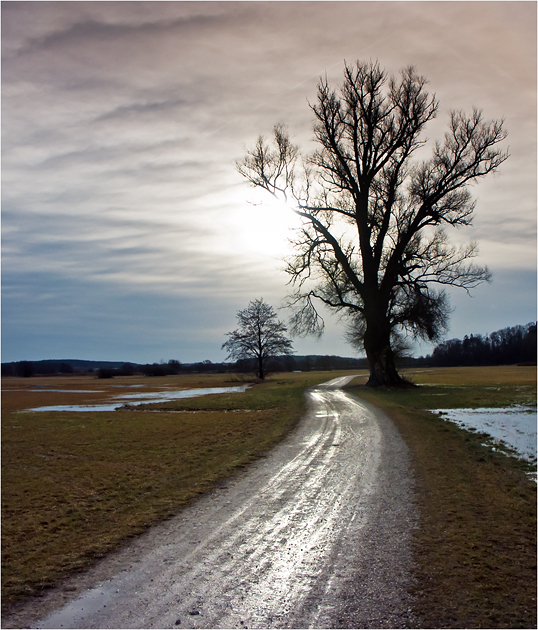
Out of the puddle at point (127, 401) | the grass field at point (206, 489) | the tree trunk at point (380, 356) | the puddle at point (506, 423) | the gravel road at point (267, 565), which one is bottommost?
the puddle at point (127, 401)

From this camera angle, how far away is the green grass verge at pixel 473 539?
13.6 ft

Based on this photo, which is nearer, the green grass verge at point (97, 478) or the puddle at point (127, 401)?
the green grass verge at point (97, 478)

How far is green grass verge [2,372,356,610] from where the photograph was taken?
18.7 ft

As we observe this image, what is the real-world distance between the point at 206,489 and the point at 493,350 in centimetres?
13671

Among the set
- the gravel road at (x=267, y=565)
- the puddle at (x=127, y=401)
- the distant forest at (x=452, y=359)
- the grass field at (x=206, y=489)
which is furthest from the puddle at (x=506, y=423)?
the distant forest at (x=452, y=359)

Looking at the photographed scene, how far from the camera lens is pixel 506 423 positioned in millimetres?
15594

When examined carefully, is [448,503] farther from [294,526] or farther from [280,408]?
[280,408]

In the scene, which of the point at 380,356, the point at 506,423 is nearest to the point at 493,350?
the point at 380,356

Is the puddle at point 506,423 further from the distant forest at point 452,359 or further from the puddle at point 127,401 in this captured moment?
the distant forest at point 452,359

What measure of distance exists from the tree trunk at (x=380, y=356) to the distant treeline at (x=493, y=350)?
90.8 m

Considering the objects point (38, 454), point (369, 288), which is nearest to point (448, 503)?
point (38, 454)

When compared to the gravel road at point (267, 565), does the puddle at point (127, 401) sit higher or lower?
lower

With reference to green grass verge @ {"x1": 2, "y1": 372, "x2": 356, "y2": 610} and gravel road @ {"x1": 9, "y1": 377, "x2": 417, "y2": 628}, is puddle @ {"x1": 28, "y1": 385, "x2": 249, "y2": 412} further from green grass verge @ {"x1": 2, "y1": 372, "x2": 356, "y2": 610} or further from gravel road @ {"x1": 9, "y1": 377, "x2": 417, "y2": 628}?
gravel road @ {"x1": 9, "y1": 377, "x2": 417, "y2": 628}

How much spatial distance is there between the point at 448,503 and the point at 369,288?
86.1ft
